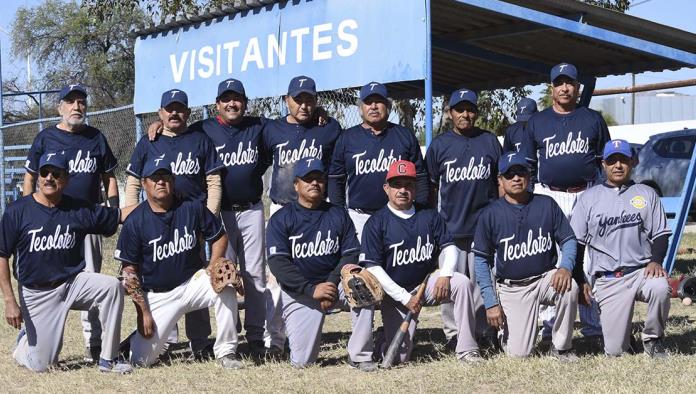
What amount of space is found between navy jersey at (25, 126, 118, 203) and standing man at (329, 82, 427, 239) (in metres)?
1.83

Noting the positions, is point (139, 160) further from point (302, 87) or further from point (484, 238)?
point (484, 238)

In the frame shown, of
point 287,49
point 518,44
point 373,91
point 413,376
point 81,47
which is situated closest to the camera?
point 413,376

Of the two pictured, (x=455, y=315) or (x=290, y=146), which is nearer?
(x=455, y=315)

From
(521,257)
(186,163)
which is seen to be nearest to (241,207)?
(186,163)

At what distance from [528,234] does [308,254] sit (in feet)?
5.04

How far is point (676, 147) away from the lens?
19016 mm

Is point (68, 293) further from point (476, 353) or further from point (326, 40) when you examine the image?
point (326, 40)

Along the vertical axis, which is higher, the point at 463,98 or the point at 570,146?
the point at 463,98

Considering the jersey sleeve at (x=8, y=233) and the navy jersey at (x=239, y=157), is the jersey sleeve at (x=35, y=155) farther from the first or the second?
the navy jersey at (x=239, y=157)

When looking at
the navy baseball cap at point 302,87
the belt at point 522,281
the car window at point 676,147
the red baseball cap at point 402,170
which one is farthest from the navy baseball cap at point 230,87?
the car window at point 676,147

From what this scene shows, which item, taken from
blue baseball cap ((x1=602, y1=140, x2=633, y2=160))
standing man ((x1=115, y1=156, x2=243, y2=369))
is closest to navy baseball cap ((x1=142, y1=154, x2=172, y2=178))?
standing man ((x1=115, y1=156, x2=243, y2=369))

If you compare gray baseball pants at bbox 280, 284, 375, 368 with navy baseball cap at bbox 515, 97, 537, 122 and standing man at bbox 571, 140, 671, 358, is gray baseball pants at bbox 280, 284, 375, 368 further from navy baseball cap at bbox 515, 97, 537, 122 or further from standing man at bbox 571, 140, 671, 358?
navy baseball cap at bbox 515, 97, 537, 122

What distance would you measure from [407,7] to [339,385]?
12.9 ft

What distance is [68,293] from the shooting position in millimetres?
6812
